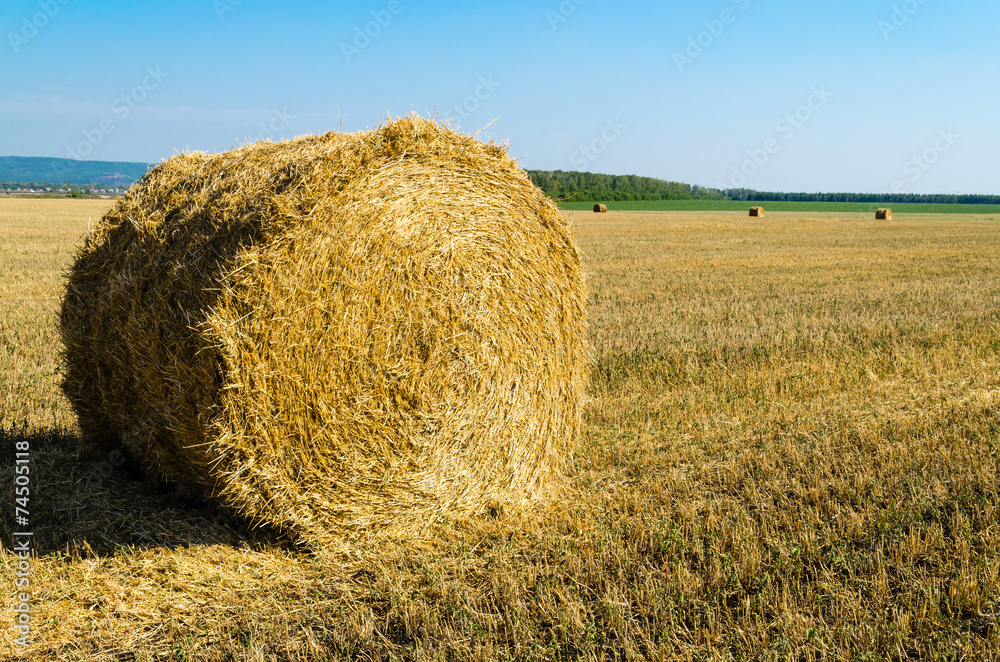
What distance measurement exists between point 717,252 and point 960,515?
19734mm

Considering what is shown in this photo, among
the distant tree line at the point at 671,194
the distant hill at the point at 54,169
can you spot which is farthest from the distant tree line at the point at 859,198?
the distant hill at the point at 54,169

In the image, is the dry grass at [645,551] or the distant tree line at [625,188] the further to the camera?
the distant tree line at [625,188]

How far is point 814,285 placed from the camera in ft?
49.9

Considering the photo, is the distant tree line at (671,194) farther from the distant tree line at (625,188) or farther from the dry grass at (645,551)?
the dry grass at (645,551)

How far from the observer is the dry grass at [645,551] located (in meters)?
3.54

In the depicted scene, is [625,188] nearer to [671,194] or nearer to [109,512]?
[671,194]

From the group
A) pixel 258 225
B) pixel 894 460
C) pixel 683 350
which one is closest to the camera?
pixel 258 225

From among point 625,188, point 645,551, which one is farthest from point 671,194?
point 645,551

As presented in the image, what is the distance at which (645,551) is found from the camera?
4359mm

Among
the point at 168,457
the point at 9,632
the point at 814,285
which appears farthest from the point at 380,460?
the point at 814,285

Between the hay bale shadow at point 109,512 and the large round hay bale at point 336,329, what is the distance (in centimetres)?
20

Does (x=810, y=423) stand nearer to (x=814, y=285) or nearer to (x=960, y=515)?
(x=960, y=515)

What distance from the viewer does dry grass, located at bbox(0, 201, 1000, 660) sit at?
3.54 meters

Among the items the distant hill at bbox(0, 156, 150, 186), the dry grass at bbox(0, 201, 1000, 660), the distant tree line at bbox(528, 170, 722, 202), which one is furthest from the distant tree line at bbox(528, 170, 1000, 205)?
the dry grass at bbox(0, 201, 1000, 660)
